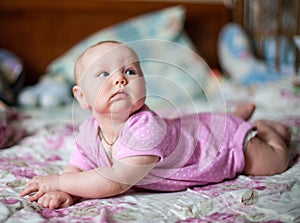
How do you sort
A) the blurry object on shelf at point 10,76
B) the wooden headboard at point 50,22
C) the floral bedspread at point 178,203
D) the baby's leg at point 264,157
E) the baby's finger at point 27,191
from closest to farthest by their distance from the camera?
the floral bedspread at point 178,203, the baby's finger at point 27,191, the baby's leg at point 264,157, the blurry object on shelf at point 10,76, the wooden headboard at point 50,22

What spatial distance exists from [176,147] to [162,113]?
131mm

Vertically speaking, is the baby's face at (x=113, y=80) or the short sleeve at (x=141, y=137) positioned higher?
the baby's face at (x=113, y=80)

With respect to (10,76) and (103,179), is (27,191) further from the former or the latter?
(10,76)

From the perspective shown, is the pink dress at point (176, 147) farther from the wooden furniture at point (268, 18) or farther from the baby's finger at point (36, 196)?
the wooden furniture at point (268, 18)

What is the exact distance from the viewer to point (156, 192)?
0.96 m

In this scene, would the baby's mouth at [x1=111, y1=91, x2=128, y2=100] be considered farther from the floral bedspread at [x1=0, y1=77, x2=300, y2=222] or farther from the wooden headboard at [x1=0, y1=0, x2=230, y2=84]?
the wooden headboard at [x1=0, y1=0, x2=230, y2=84]

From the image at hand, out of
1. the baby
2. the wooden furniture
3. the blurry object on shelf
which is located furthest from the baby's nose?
the wooden furniture

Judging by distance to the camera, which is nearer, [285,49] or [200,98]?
[200,98]

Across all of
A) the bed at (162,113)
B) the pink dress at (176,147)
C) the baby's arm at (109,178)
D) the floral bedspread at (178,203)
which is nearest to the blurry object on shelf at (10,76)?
the bed at (162,113)

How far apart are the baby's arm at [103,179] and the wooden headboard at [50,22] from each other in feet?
4.76

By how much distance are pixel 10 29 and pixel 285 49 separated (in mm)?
1364

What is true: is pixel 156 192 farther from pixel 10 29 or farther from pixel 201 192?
pixel 10 29

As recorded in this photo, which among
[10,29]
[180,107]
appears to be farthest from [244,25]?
[180,107]

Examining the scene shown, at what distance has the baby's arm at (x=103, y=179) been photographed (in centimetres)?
85
